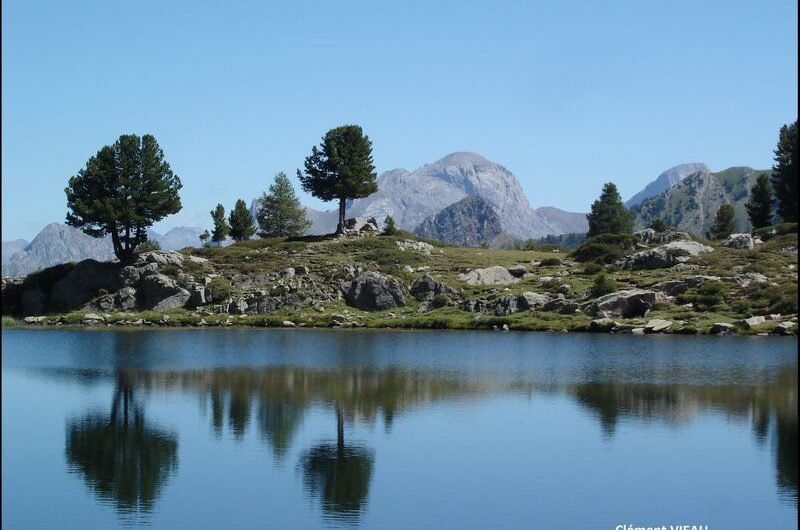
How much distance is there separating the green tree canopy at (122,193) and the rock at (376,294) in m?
32.2

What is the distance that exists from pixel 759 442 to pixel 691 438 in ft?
8.92

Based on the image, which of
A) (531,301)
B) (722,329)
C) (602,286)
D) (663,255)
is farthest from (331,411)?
(663,255)

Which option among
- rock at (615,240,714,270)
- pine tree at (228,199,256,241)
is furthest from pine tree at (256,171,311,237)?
rock at (615,240,714,270)

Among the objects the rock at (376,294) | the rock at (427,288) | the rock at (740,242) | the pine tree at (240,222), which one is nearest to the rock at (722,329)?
the rock at (427,288)

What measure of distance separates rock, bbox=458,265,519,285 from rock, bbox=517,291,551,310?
11248 mm

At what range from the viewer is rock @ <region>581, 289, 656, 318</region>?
93500 millimetres

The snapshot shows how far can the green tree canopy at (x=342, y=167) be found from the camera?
13600 cm

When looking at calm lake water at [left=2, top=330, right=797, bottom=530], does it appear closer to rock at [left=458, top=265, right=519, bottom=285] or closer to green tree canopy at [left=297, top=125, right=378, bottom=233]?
rock at [left=458, top=265, right=519, bottom=285]

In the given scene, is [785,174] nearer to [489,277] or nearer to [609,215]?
[609,215]

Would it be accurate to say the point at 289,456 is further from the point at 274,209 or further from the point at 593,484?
the point at 274,209

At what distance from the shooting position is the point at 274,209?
164m

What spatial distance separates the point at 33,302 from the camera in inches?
4491

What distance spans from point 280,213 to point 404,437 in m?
128

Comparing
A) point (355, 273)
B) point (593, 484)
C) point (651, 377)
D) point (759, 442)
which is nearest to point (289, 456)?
point (593, 484)
